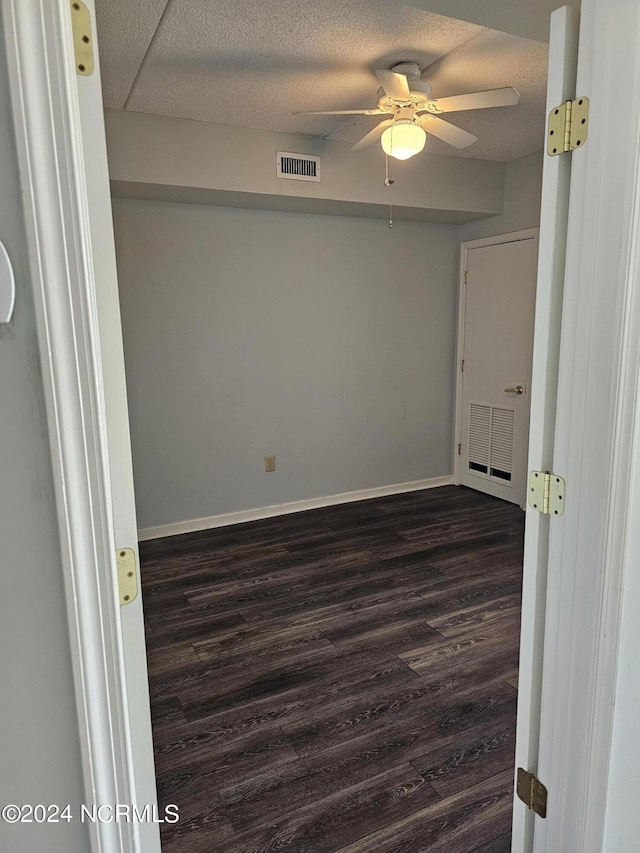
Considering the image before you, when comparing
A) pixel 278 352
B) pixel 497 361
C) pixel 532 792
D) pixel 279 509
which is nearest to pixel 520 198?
pixel 497 361

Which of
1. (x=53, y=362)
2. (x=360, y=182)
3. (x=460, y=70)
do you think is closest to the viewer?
(x=53, y=362)

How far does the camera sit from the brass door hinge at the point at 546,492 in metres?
1.23

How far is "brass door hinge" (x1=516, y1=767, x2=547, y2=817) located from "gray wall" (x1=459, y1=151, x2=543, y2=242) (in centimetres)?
378

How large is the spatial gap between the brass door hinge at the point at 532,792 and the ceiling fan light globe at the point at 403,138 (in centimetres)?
258

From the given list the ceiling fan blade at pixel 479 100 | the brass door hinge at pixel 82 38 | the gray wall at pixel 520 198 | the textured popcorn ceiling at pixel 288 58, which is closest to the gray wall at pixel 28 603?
the brass door hinge at pixel 82 38

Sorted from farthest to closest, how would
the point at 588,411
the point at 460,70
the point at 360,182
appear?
the point at 360,182 < the point at 460,70 < the point at 588,411

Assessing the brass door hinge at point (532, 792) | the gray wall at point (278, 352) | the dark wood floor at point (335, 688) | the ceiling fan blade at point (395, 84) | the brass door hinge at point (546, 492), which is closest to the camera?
the brass door hinge at point (546, 492)

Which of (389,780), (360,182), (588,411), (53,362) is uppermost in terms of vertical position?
(360,182)

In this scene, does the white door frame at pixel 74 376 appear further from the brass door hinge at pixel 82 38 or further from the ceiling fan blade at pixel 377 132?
the ceiling fan blade at pixel 377 132

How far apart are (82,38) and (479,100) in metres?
2.19

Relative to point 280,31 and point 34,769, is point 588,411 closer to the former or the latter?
point 34,769

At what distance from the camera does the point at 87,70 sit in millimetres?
814

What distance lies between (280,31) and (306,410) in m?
2.60

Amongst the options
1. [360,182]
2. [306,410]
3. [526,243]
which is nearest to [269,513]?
[306,410]
